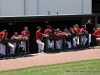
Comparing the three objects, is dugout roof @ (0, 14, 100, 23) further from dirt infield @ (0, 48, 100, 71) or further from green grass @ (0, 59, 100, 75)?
green grass @ (0, 59, 100, 75)

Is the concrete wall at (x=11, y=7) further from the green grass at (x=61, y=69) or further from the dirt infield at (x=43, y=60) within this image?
the green grass at (x=61, y=69)

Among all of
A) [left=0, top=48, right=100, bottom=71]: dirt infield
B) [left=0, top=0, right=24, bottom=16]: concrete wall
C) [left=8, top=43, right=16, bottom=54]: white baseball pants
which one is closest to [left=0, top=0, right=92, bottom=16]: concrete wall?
[left=0, top=0, right=24, bottom=16]: concrete wall

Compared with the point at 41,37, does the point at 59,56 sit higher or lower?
lower

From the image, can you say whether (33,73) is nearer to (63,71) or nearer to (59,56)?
(63,71)

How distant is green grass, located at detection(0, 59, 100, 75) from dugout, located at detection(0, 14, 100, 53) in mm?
5428

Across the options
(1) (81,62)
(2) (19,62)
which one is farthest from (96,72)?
(2) (19,62)

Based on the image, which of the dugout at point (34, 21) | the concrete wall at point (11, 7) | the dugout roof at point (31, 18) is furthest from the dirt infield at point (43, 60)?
the concrete wall at point (11, 7)

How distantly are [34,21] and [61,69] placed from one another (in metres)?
8.06

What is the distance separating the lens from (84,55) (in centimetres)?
1483

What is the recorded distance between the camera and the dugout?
17359 millimetres

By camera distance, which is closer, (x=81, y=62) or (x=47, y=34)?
(x=81, y=62)

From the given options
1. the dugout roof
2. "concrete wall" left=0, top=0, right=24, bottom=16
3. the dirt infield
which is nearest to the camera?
the dirt infield

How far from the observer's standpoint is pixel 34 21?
18484 mm

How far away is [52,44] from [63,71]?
5.66m
